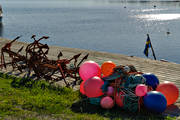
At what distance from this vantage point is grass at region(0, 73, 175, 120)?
6160 millimetres

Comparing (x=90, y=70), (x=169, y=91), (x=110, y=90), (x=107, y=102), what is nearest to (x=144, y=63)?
(x=90, y=70)

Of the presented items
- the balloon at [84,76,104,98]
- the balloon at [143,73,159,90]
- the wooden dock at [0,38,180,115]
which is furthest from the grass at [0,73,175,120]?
the wooden dock at [0,38,180,115]

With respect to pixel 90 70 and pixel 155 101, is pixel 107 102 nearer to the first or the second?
pixel 155 101

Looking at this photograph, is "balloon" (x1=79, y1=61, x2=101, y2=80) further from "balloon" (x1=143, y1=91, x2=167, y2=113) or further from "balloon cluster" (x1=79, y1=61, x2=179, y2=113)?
"balloon" (x1=143, y1=91, x2=167, y2=113)

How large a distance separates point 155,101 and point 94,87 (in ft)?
4.86

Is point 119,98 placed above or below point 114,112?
above

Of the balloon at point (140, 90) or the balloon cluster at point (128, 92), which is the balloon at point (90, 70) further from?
the balloon at point (140, 90)

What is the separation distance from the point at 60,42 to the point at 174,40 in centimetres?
1822

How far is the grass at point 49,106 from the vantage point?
6.16 metres

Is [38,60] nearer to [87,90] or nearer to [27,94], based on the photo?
[27,94]

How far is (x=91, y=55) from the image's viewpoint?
13469 mm

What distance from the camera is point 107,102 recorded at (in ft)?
21.8

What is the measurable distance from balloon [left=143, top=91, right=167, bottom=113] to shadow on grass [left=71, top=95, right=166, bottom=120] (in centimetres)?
17

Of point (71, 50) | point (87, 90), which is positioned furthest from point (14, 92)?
point (71, 50)
